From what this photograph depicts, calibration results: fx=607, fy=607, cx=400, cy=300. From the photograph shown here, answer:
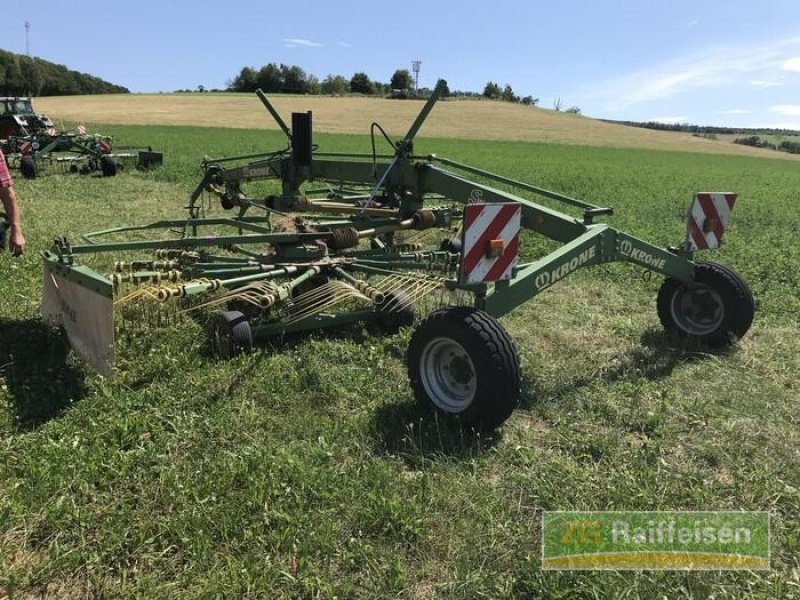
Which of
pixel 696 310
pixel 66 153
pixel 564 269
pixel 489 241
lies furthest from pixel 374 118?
pixel 489 241

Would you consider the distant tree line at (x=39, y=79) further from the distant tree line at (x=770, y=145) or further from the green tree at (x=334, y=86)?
the distant tree line at (x=770, y=145)

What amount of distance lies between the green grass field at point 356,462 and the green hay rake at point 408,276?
22 centimetres

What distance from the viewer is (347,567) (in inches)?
95.6

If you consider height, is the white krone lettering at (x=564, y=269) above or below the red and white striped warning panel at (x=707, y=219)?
below

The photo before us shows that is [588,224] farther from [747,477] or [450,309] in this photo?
[747,477]

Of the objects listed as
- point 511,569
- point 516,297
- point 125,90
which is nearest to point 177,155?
point 516,297

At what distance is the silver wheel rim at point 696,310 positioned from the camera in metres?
4.82

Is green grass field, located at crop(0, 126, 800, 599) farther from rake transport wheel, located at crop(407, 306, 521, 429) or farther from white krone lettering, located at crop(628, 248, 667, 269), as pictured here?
white krone lettering, located at crop(628, 248, 667, 269)

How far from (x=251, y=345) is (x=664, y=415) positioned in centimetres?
284

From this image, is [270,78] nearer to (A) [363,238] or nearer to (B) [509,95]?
(B) [509,95]

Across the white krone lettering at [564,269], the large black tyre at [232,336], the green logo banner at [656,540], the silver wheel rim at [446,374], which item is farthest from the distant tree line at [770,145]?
the green logo banner at [656,540]

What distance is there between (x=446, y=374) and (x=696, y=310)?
254 centimetres

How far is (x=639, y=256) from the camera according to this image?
4395 mm

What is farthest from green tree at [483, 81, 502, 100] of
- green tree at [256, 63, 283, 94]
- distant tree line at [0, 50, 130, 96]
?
distant tree line at [0, 50, 130, 96]
